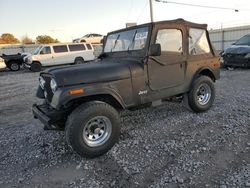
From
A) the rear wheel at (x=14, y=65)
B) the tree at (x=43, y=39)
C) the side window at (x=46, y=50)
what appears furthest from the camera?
the tree at (x=43, y=39)

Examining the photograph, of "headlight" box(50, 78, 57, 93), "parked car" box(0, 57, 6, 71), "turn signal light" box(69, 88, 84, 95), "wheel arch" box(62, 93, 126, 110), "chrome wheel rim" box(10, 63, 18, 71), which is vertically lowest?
"chrome wheel rim" box(10, 63, 18, 71)

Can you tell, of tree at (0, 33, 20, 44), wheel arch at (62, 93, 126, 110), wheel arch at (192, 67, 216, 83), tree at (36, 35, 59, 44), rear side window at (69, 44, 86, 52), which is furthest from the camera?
Answer: tree at (0, 33, 20, 44)

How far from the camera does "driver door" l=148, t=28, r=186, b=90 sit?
4.75 m

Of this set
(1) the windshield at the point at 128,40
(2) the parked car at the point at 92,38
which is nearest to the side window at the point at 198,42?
(1) the windshield at the point at 128,40

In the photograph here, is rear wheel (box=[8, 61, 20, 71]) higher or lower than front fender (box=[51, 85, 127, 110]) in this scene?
lower

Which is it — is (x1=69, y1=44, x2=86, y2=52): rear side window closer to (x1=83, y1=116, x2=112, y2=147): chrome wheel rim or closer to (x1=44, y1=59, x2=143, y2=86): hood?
(x1=44, y1=59, x2=143, y2=86): hood

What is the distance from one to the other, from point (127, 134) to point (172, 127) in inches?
36.8

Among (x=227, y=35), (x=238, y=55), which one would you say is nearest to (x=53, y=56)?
(x=238, y=55)

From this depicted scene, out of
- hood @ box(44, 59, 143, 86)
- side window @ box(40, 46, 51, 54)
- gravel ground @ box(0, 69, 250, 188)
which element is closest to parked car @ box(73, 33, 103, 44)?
side window @ box(40, 46, 51, 54)

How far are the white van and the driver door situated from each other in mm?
14583

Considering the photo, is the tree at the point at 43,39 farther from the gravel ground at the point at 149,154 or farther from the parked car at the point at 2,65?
Answer: the gravel ground at the point at 149,154

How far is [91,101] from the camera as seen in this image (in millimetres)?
4059

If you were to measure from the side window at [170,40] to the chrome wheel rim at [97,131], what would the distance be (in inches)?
73.1

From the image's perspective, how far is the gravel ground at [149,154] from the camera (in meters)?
3.38
